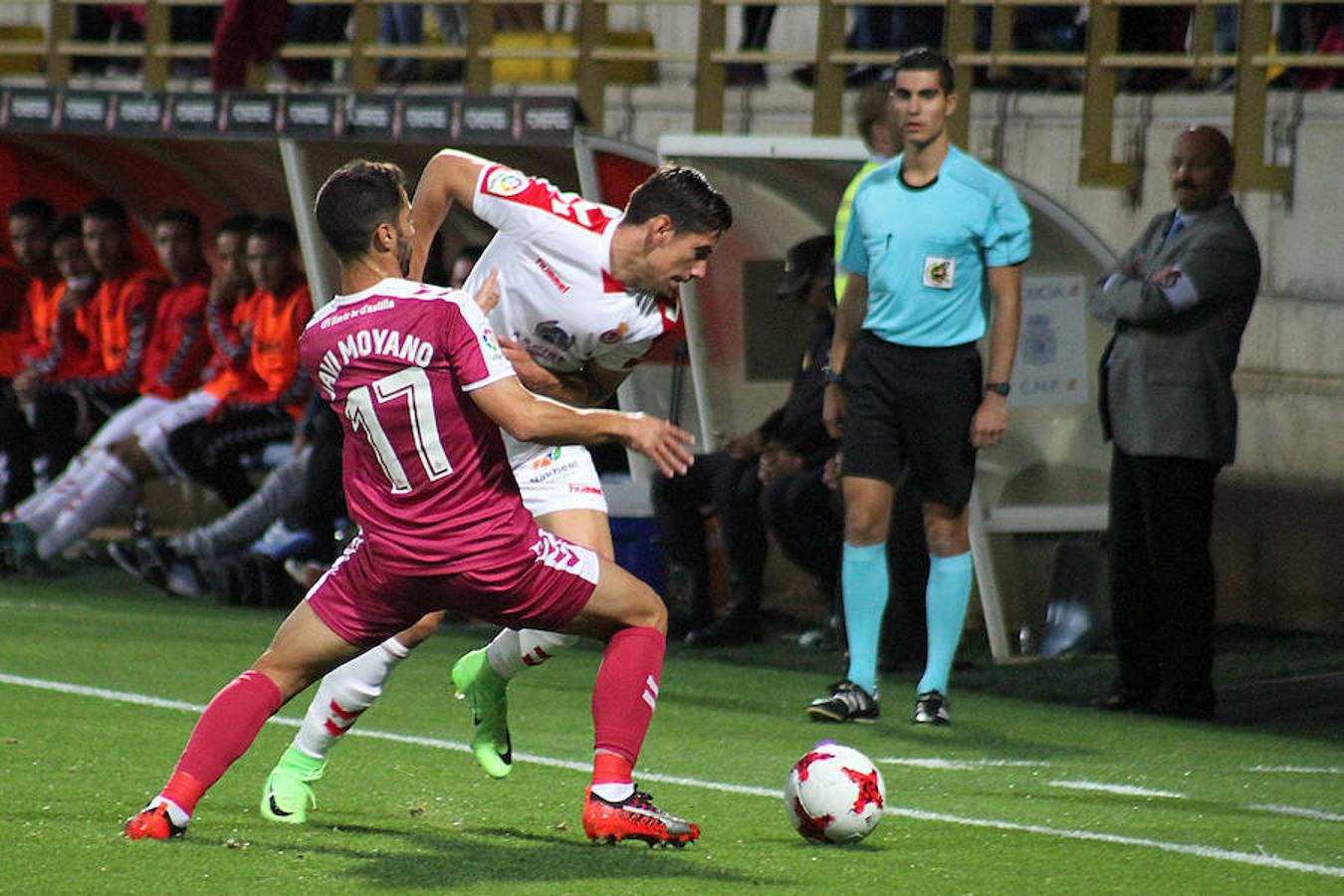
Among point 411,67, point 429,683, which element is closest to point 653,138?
point 411,67

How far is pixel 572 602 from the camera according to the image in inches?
220

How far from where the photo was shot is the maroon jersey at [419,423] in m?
5.43

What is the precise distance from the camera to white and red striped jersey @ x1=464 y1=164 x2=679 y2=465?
646cm

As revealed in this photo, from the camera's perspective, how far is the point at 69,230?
14305mm

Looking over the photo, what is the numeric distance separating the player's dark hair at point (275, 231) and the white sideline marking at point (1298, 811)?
7527 mm

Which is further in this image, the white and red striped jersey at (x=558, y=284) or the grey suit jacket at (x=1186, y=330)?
the grey suit jacket at (x=1186, y=330)

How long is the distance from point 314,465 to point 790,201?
2709 mm

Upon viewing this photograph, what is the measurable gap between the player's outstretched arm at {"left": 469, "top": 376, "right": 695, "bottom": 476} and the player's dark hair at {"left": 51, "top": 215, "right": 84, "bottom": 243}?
946cm

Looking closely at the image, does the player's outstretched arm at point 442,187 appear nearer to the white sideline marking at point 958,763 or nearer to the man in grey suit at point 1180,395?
the white sideline marking at point 958,763

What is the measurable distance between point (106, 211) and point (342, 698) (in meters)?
8.64

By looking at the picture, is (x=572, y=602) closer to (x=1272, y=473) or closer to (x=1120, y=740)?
(x=1120, y=740)

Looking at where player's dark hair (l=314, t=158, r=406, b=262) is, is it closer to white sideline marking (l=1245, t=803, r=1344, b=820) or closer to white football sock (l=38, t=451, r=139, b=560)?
white sideline marking (l=1245, t=803, r=1344, b=820)

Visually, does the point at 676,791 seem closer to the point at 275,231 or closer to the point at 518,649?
the point at 518,649

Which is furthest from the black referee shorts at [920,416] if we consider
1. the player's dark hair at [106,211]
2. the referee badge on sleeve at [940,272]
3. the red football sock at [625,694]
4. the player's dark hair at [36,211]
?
the player's dark hair at [36,211]
